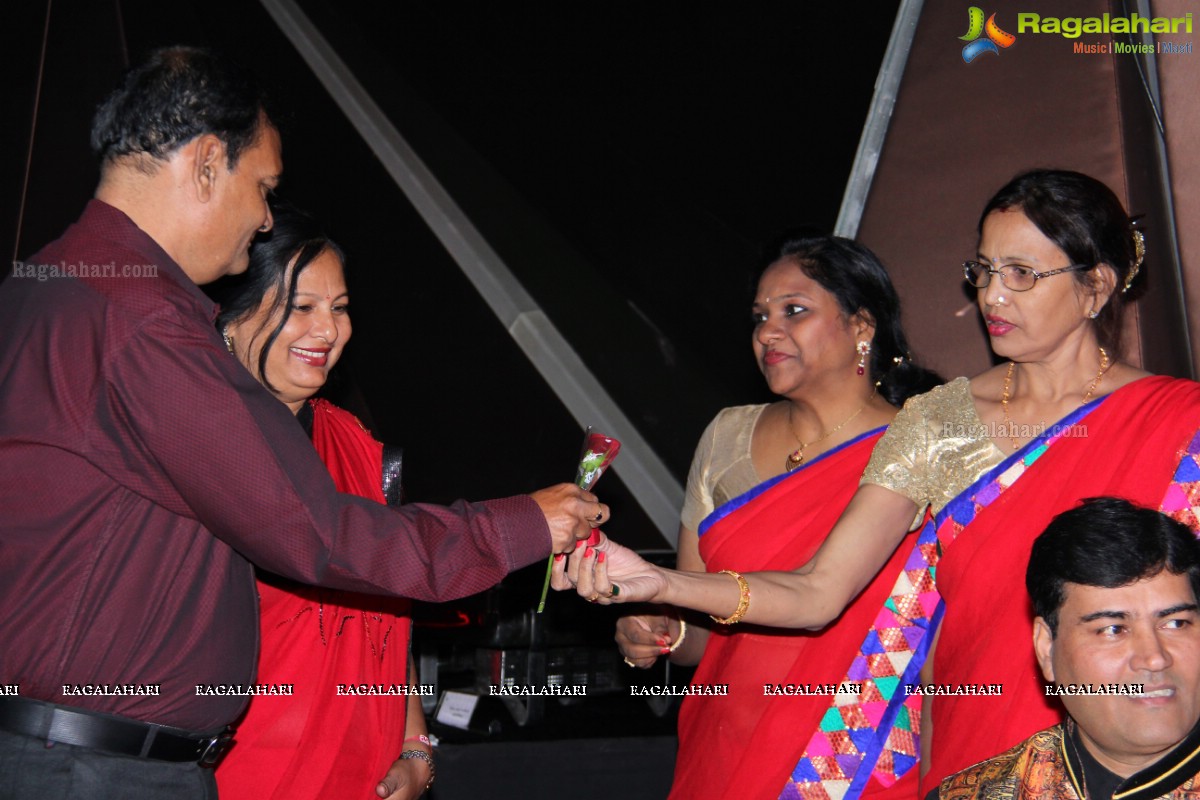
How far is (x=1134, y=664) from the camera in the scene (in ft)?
4.14

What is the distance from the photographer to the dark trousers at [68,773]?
4.05 feet

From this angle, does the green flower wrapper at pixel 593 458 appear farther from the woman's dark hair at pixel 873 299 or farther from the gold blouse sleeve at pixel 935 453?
the woman's dark hair at pixel 873 299

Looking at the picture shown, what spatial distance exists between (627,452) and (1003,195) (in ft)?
8.54

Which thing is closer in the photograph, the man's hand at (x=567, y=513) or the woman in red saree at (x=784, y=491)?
the man's hand at (x=567, y=513)

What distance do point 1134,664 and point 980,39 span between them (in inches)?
75.8

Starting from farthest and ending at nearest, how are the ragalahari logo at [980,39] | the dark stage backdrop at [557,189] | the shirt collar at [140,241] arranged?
the dark stage backdrop at [557,189]
the ragalahari logo at [980,39]
the shirt collar at [140,241]

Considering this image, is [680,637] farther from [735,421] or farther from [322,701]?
[322,701]

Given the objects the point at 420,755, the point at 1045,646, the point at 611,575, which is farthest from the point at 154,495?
the point at 1045,646

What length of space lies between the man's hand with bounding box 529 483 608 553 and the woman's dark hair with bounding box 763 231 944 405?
3.09ft

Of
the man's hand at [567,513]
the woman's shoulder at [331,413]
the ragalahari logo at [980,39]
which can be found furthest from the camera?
the ragalahari logo at [980,39]

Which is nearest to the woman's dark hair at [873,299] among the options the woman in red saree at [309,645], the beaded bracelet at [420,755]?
the woman in red saree at [309,645]

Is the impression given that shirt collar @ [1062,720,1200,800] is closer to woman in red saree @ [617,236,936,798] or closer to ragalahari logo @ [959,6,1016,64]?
woman in red saree @ [617,236,936,798]

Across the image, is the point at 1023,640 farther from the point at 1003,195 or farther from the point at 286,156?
the point at 286,156

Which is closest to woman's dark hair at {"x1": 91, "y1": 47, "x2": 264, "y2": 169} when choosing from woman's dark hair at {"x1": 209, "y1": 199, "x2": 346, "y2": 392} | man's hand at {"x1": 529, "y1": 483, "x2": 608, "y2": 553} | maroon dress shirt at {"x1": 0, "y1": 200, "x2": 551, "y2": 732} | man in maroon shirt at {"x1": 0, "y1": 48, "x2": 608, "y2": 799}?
man in maroon shirt at {"x1": 0, "y1": 48, "x2": 608, "y2": 799}
